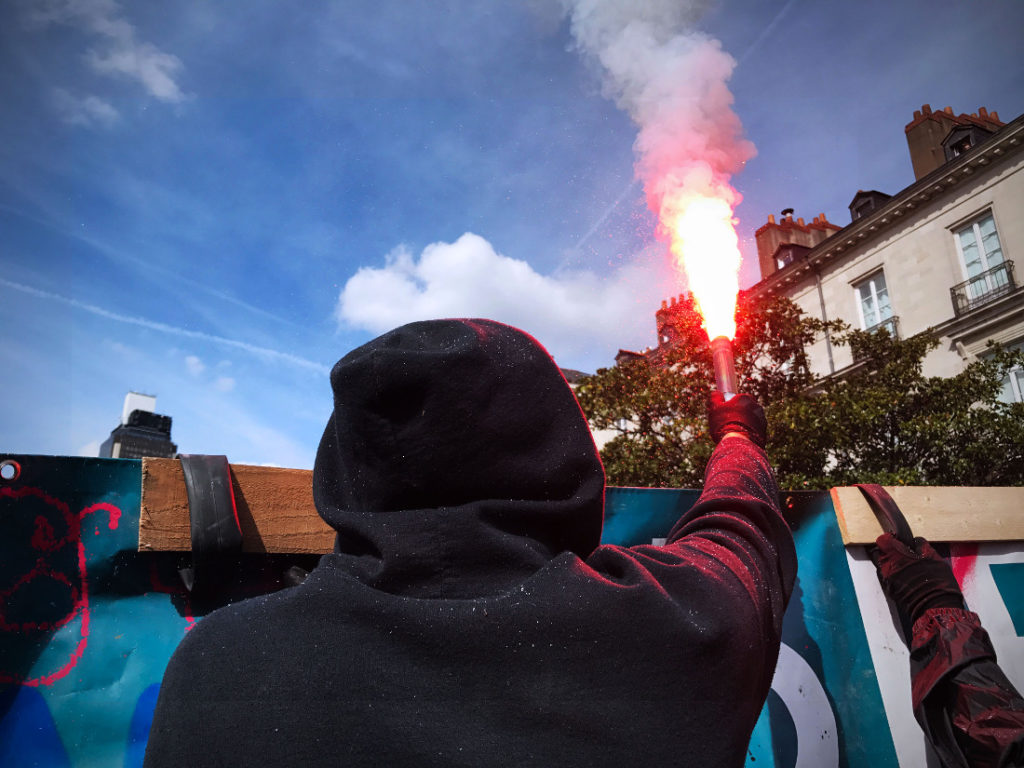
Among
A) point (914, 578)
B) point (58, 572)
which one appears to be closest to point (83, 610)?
point (58, 572)

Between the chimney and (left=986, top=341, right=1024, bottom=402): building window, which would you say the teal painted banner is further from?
the chimney

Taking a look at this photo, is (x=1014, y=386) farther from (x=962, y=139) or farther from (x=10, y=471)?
(x=10, y=471)

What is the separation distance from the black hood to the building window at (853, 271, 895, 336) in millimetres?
22425

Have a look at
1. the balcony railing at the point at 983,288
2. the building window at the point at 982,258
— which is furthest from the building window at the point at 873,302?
the building window at the point at 982,258

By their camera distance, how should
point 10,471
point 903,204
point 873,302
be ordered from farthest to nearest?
point 873,302 < point 903,204 < point 10,471

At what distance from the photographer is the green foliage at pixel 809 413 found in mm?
11070

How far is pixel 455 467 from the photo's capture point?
104 cm

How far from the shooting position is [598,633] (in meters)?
0.97

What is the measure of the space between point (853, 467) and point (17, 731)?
44.2ft

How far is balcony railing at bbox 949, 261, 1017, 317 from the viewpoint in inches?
661

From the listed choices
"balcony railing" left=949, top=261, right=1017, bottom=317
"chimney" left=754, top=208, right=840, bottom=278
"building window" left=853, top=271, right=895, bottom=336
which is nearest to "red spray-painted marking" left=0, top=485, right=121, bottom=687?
"balcony railing" left=949, top=261, right=1017, bottom=317

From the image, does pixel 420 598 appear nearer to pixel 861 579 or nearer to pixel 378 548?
pixel 378 548

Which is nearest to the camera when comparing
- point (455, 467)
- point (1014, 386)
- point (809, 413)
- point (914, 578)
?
point (455, 467)

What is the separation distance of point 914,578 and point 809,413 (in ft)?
30.3
